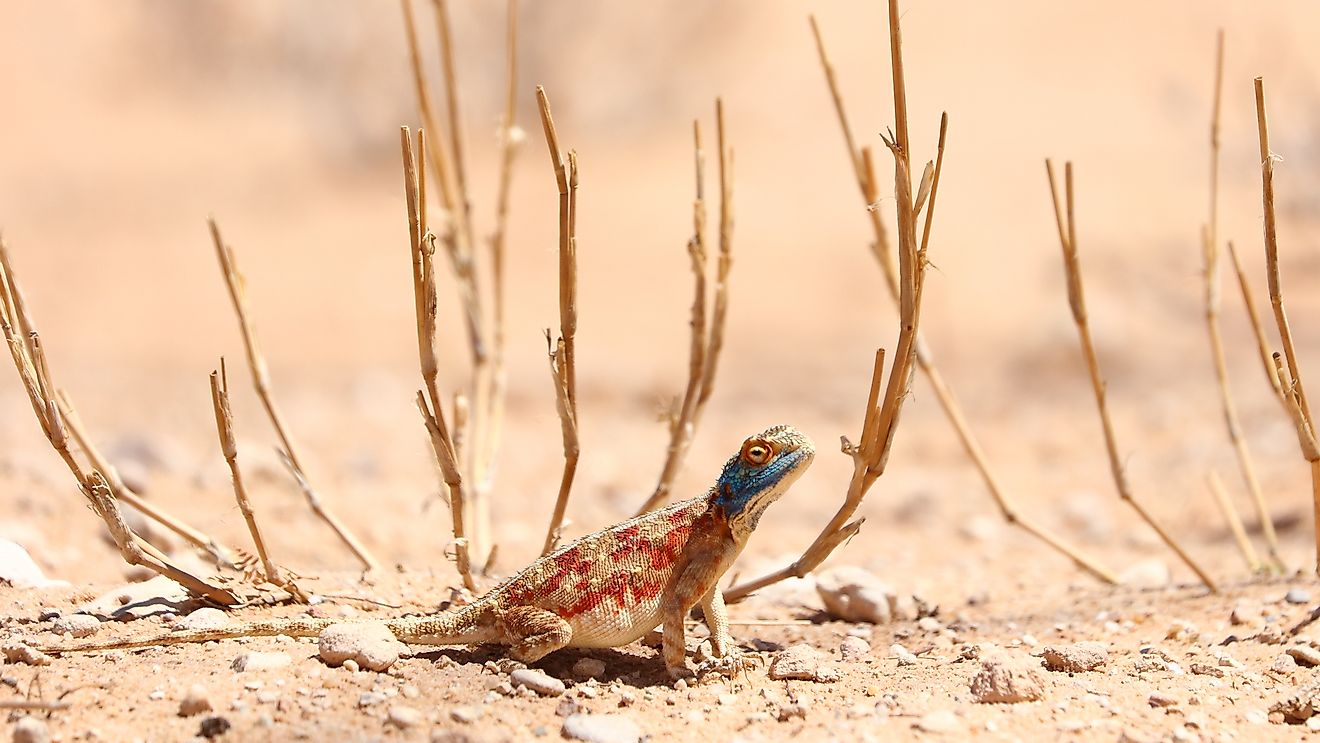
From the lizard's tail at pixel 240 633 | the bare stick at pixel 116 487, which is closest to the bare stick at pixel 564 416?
the lizard's tail at pixel 240 633

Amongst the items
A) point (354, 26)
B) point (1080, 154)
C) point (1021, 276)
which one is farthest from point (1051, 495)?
point (354, 26)

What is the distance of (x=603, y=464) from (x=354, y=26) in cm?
1265

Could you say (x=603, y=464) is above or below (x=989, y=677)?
above

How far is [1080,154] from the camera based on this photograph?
1388cm

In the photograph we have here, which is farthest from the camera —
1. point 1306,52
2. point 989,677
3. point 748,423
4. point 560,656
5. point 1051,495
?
point 1306,52

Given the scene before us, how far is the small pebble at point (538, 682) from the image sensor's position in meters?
3.16

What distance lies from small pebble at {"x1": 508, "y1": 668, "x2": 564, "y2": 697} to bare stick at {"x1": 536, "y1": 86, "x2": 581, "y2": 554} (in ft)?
2.30

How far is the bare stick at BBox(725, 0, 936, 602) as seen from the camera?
10.00ft

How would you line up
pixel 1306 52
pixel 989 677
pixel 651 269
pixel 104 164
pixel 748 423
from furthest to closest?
1. pixel 104 164
2. pixel 1306 52
3. pixel 651 269
4. pixel 748 423
5. pixel 989 677

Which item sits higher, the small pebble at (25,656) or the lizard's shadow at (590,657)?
the small pebble at (25,656)

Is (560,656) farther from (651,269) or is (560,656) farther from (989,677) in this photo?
(651,269)

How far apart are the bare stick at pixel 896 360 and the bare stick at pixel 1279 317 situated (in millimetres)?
957

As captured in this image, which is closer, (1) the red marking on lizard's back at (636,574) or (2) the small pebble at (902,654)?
(1) the red marking on lizard's back at (636,574)

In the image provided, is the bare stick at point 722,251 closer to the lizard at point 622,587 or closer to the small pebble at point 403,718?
Answer: the lizard at point 622,587
